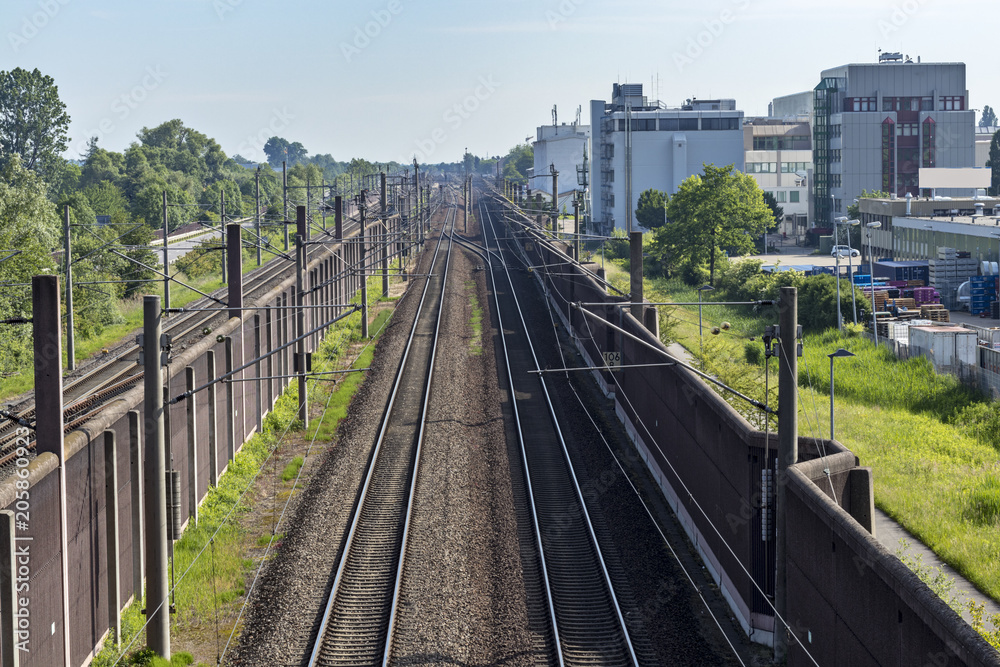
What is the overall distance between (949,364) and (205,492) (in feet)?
80.4

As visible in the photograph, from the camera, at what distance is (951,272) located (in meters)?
55.0

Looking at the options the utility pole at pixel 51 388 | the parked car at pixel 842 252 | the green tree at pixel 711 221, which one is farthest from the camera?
the green tree at pixel 711 221

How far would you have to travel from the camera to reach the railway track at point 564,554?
14.3 m

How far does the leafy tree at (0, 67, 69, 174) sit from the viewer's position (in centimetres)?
10088

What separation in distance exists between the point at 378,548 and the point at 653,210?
79.9 m

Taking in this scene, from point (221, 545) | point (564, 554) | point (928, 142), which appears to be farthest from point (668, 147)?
point (221, 545)

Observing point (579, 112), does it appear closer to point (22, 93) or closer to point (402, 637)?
point (22, 93)

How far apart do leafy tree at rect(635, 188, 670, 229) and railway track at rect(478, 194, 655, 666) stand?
63.8 m

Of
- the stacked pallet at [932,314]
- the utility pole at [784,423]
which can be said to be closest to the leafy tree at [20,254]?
the utility pole at [784,423]

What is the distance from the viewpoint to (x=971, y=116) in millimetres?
100688

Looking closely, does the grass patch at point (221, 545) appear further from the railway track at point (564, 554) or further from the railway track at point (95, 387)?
the railway track at point (564, 554)

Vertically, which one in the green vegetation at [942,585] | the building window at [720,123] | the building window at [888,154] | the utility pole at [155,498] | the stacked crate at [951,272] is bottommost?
the green vegetation at [942,585]

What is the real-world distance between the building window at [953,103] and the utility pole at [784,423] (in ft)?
334

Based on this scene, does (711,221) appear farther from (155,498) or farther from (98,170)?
(98,170)
